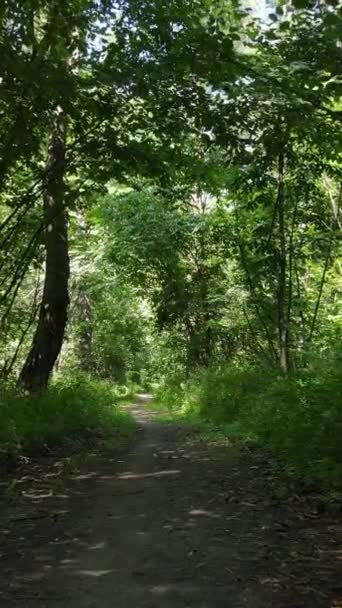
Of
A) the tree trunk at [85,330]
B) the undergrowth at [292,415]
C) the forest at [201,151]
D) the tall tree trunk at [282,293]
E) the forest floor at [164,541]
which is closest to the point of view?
the forest floor at [164,541]

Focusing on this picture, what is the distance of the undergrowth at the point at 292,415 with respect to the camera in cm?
646

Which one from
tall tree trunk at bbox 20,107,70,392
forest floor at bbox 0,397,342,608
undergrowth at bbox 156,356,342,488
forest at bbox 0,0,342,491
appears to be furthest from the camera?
tall tree trunk at bbox 20,107,70,392

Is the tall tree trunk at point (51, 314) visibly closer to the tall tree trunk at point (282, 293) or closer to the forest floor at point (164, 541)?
the forest floor at point (164, 541)

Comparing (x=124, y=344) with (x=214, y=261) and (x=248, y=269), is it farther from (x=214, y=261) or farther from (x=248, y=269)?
(x=248, y=269)

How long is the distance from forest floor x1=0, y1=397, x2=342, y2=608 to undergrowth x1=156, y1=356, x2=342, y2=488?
1.43ft

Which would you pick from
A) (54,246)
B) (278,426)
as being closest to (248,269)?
(54,246)

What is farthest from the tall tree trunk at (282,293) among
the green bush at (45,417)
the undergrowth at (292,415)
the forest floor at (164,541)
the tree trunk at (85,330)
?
the tree trunk at (85,330)

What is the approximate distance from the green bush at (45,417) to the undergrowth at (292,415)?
2.80 meters

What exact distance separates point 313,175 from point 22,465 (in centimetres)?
716

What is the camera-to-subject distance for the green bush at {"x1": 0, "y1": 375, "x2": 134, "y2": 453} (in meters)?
8.95

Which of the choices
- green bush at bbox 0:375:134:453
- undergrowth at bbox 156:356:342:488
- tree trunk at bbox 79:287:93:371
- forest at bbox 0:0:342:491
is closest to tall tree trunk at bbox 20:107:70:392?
forest at bbox 0:0:342:491

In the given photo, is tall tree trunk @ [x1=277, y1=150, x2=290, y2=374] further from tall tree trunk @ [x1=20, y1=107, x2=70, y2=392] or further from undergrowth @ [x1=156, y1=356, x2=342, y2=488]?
tall tree trunk @ [x1=20, y1=107, x2=70, y2=392]

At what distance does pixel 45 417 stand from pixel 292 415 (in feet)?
15.2

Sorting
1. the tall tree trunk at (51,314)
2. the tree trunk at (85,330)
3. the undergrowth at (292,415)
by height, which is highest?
the tree trunk at (85,330)
